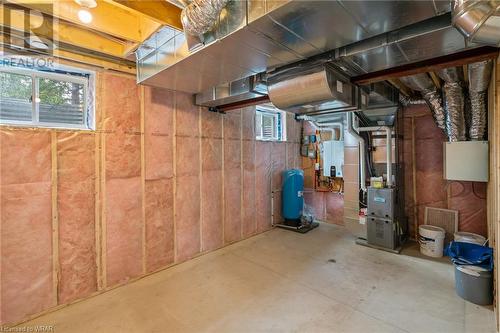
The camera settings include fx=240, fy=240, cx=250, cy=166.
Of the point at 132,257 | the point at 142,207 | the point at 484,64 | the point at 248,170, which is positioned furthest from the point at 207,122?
the point at 484,64

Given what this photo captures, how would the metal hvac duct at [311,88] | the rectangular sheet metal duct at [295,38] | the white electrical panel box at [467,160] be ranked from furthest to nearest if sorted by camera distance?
1. the white electrical panel box at [467,160]
2. the metal hvac duct at [311,88]
3. the rectangular sheet metal duct at [295,38]

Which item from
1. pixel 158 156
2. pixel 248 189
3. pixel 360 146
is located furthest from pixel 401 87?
pixel 158 156

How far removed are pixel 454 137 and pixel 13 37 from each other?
491cm

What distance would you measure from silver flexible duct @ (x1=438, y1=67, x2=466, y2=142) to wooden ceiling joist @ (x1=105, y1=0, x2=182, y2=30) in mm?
2648

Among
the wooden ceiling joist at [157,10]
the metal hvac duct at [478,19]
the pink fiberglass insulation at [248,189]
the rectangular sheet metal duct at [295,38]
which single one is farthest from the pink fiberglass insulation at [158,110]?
the metal hvac duct at [478,19]

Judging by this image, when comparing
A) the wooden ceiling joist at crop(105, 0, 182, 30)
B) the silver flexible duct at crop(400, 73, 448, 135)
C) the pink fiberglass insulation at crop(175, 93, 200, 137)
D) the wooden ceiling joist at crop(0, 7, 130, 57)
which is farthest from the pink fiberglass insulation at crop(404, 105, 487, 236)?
the wooden ceiling joist at crop(0, 7, 130, 57)

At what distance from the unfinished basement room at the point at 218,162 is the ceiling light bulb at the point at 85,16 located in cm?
2

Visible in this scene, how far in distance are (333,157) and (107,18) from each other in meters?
4.27

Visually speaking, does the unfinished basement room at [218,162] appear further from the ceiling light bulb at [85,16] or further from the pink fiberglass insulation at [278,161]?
the pink fiberglass insulation at [278,161]

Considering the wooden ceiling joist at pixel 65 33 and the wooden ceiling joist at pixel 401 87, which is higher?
the wooden ceiling joist at pixel 65 33

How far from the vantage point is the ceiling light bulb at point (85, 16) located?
77.4 inches

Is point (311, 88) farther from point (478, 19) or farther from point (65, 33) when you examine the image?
point (65, 33)

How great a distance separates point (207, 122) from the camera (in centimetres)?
371

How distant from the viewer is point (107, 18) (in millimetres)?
2109
